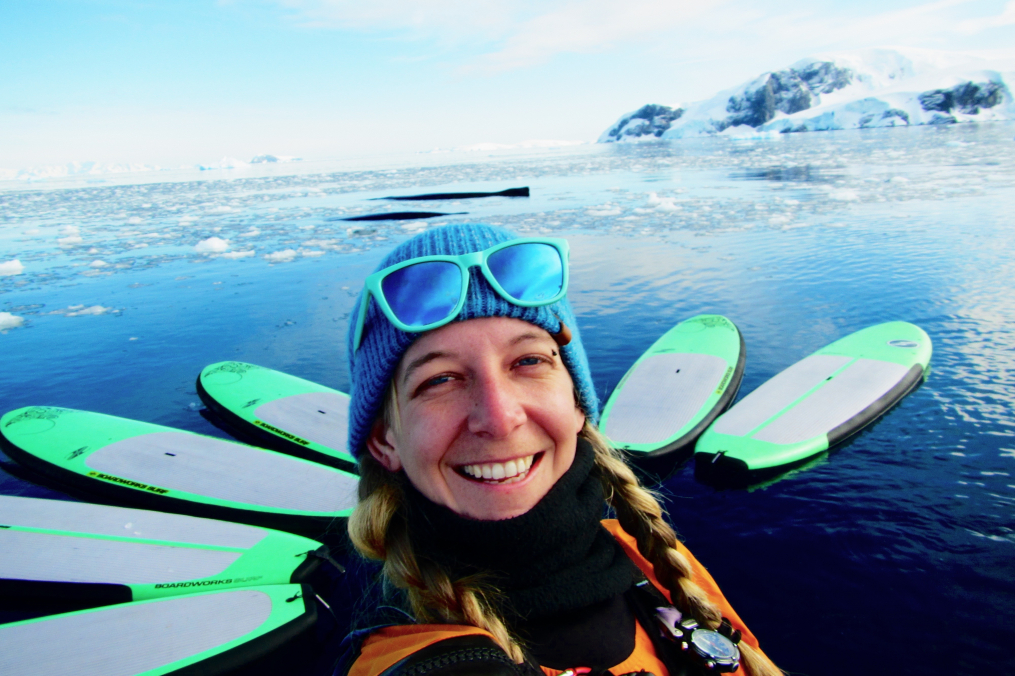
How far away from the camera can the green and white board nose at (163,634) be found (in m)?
3.25

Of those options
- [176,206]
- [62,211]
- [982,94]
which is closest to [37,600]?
[176,206]

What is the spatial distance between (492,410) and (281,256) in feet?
49.1

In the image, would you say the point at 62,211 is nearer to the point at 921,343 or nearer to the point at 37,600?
the point at 37,600

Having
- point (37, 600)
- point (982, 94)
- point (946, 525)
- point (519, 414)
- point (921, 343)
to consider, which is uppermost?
point (982, 94)

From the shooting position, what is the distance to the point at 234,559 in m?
4.19

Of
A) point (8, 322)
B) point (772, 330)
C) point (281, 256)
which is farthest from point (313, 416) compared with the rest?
point (281, 256)

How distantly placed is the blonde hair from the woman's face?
0.15m

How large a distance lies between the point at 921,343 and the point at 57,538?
30.8 feet

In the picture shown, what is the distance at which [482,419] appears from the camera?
1365 millimetres

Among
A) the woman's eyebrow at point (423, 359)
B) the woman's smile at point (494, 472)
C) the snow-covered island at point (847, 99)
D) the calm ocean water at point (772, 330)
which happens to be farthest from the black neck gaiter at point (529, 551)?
the snow-covered island at point (847, 99)

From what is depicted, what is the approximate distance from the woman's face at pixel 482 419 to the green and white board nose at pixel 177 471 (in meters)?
3.69

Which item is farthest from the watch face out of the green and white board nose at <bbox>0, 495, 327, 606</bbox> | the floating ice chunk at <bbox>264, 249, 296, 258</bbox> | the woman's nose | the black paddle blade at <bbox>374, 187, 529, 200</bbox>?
the black paddle blade at <bbox>374, 187, 529, 200</bbox>

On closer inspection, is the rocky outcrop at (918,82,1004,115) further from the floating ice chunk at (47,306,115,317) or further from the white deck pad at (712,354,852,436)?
the floating ice chunk at (47,306,115,317)

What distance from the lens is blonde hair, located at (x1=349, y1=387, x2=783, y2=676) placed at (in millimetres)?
1380
